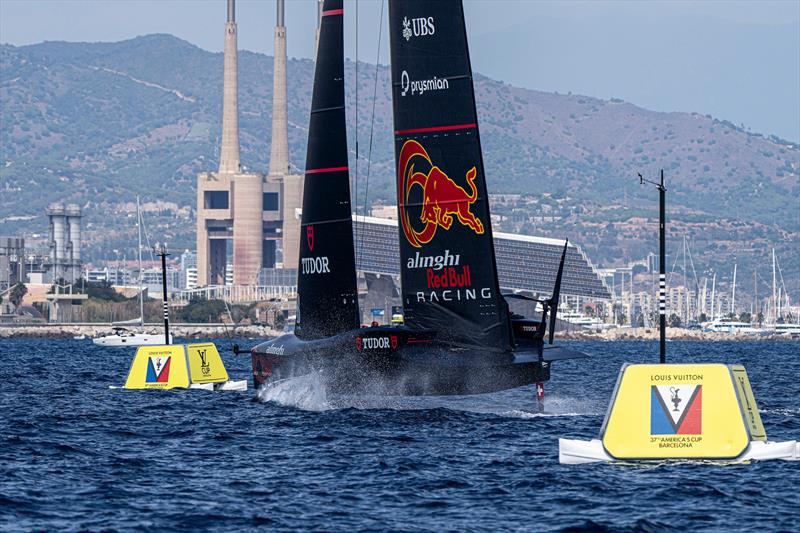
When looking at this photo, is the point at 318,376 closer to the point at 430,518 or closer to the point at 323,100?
the point at 323,100

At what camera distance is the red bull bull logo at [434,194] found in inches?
1543

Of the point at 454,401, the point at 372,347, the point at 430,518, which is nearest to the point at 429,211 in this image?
the point at 372,347

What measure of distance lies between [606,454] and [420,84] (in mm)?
15196

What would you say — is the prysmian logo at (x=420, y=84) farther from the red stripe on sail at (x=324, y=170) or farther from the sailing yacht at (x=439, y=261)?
the red stripe on sail at (x=324, y=170)

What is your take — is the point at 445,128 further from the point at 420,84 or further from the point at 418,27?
the point at 418,27

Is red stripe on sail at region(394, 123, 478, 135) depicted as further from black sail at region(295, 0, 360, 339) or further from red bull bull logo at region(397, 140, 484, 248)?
black sail at region(295, 0, 360, 339)

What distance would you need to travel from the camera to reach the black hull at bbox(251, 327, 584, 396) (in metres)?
38.1

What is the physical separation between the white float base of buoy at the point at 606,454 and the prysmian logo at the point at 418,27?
48.2 ft

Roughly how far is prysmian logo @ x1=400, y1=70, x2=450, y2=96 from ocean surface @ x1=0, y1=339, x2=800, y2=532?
8.14m

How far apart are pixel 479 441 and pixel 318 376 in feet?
29.0

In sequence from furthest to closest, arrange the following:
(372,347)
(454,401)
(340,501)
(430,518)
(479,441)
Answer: (454,401) → (372,347) → (479,441) → (340,501) → (430,518)

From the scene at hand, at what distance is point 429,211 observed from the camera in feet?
129

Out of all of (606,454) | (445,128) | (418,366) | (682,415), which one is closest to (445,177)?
(445,128)

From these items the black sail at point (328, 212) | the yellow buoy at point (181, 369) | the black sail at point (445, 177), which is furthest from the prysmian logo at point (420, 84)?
the yellow buoy at point (181, 369)
